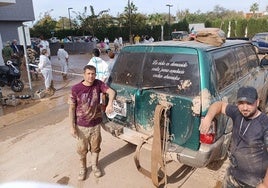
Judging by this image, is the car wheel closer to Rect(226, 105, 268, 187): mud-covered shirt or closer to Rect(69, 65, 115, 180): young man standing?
Rect(69, 65, 115, 180): young man standing

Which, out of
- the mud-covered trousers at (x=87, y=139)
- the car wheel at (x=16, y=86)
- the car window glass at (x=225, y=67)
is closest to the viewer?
the car window glass at (x=225, y=67)

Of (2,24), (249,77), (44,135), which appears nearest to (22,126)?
(44,135)

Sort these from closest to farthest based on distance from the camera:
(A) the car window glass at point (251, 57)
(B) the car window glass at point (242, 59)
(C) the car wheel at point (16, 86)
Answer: (B) the car window glass at point (242, 59) → (A) the car window glass at point (251, 57) → (C) the car wheel at point (16, 86)

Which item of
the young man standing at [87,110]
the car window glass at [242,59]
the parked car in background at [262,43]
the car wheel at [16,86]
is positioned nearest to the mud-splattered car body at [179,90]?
the car window glass at [242,59]

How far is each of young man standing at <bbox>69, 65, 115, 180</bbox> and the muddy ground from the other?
17.4 inches

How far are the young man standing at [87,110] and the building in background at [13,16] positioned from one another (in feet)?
73.5

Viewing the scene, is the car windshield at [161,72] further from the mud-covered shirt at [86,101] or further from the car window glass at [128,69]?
the mud-covered shirt at [86,101]

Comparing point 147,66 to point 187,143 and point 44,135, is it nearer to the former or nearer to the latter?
point 187,143

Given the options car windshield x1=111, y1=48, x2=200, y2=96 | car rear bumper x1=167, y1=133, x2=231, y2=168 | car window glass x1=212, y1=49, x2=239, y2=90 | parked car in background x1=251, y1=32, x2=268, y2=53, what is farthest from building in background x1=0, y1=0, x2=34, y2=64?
car rear bumper x1=167, y1=133, x2=231, y2=168

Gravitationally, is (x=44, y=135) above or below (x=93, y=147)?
below

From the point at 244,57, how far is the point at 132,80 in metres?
2.16

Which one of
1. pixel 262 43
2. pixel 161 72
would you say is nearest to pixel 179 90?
pixel 161 72

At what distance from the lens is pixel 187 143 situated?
3.33 meters

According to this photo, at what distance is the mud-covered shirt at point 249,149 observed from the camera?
2188mm
